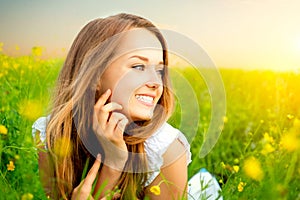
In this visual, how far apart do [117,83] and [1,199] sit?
15.8 inches

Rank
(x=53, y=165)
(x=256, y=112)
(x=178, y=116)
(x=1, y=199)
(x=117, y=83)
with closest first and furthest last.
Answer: (x=1, y=199) < (x=117, y=83) < (x=53, y=165) < (x=178, y=116) < (x=256, y=112)

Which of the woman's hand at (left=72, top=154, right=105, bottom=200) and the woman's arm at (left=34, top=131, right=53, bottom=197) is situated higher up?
the woman's hand at (left=72, top=154, right=105, bottom=200)

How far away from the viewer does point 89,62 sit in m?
1.49

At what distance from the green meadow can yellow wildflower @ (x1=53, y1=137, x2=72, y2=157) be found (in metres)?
0.07

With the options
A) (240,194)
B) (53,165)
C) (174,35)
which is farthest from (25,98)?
(240,194)

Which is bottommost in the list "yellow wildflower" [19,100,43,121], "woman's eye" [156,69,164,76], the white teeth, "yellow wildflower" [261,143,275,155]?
"yellow wildflower" [19,100,43,121]

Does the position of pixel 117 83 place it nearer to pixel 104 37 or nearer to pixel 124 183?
pixel 104 37

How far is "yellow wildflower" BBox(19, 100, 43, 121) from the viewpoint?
1774mm

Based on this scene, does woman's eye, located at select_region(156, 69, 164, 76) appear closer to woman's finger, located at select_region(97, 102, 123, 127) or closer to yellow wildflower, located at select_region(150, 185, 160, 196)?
woman's finger, located at select_region(97, 102, 123, 127)

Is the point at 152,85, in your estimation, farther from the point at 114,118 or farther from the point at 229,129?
the point at 229,129

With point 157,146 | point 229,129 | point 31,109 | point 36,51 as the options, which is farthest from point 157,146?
point 229,129

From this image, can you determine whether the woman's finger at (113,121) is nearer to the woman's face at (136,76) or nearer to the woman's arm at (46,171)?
the woman's face at (136,76)

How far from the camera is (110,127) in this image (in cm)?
133

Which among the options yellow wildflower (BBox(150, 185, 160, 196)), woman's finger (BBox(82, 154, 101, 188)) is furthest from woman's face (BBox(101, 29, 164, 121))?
yellow wildflower (BBox(150, 185, 160, 196))
